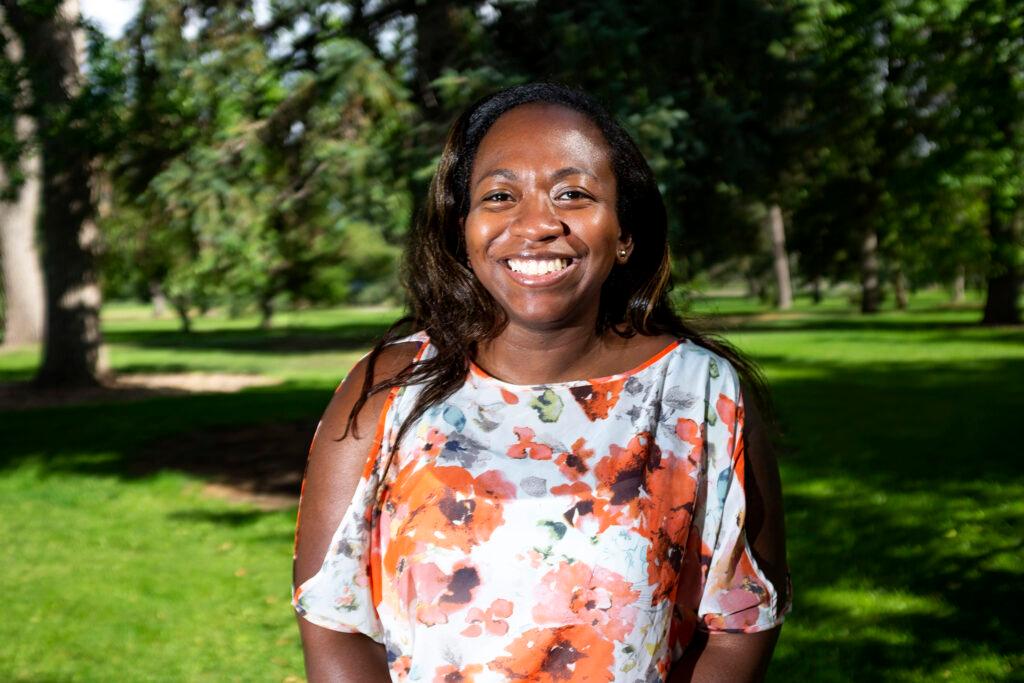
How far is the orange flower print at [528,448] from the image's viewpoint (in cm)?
177

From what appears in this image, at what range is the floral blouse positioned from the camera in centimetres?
169

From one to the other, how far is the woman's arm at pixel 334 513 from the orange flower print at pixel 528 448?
0.25 meters

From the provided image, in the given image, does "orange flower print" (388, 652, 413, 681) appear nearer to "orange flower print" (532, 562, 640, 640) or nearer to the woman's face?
"orange flower print" (532, 562, 640, 640)

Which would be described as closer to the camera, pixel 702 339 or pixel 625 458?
pixel 625 458

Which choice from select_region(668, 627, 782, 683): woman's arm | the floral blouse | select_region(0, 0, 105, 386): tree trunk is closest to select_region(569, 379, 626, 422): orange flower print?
the floral blouse

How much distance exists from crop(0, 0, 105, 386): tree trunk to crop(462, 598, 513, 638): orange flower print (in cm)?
988

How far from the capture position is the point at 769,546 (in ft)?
6.12

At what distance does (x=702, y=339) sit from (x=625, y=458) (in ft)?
1.29

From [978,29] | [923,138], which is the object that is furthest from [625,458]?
[923,138]

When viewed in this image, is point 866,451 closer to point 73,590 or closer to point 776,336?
point 73,590

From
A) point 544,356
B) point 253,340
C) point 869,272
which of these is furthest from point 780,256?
point 544,356

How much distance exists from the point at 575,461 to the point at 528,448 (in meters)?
0.08

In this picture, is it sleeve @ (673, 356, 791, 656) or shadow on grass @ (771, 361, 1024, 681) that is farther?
shadow on grass @ (771, 361, 1024, 681)

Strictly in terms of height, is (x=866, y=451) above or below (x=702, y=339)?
below
